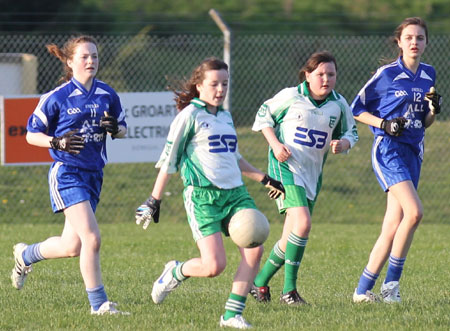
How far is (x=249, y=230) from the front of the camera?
609cm

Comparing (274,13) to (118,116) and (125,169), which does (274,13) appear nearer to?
(125,169)

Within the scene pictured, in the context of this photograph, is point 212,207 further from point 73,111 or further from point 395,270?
point 395,270

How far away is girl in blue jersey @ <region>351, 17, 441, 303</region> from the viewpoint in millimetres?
7398

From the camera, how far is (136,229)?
12703 mm

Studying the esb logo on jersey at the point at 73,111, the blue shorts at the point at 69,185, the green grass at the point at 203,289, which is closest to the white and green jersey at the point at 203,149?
the blue shorts at the point at 69,185

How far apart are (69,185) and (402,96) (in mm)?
2703

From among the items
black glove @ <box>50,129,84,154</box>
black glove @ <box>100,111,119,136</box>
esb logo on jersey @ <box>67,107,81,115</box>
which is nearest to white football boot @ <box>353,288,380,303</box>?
black glove @ <box>100,111,119,136</box>

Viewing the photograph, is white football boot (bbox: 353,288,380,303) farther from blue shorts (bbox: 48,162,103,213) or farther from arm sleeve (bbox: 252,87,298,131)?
blue shorts (bbox: 48,162,103,213)

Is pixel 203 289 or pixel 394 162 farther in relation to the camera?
pixel 203 289

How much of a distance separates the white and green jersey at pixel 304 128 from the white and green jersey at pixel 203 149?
1.03 meters

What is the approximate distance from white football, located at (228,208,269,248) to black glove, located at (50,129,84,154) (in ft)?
4.11

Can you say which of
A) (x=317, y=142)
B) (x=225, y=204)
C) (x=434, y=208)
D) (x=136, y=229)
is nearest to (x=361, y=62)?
(x=434, y=208)

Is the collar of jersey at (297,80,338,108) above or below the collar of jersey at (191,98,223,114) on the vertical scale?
above

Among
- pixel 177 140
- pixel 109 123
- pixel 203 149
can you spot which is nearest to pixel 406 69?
pixel 203 149
